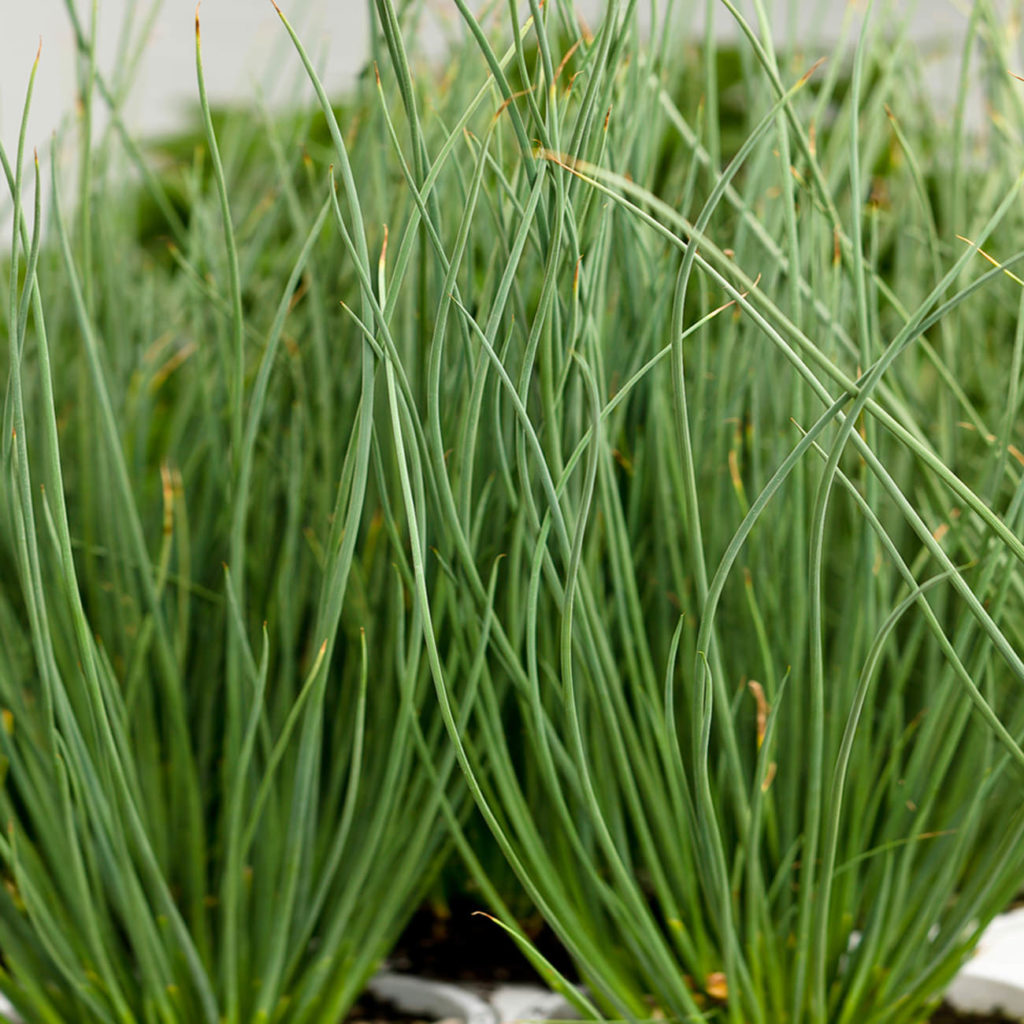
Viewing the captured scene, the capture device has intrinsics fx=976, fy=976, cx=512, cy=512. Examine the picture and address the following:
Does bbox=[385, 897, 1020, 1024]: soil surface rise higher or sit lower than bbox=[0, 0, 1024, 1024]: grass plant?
lower

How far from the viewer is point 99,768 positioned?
0.22 m

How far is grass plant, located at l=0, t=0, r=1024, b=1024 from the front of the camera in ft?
0.61

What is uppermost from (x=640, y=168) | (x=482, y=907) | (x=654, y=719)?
(x=640, y=168)

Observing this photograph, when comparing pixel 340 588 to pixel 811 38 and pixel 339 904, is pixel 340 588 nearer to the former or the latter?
pixel 339 904

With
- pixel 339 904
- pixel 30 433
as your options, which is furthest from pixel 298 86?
pixel 339 904

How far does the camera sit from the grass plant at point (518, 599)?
0.19m

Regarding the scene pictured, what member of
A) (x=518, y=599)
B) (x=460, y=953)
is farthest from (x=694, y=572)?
(x=460, y=953)

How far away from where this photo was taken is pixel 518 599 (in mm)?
222

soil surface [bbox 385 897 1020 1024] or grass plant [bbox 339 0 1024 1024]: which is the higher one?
grass plant [bbox 339 0 1024 1024]

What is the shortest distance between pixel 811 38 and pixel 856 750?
0.25 meters

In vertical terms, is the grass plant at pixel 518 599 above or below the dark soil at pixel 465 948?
above

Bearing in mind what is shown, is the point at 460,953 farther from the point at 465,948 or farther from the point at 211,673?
the point at 211,673

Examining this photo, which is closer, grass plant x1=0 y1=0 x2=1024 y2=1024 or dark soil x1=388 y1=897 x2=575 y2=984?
grass plant x1=0 y1=0 x2=1024 y2=1024

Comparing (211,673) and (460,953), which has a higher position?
(211,673)
